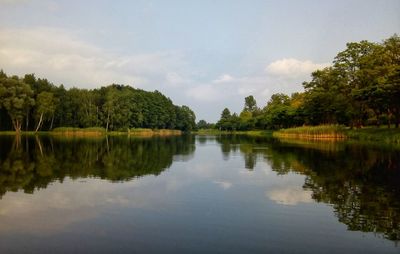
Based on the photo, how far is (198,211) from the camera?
567 inches

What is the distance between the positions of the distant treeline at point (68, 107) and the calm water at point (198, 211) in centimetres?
7618

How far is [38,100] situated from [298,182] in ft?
303

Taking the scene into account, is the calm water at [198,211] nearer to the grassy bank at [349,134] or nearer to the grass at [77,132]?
the grassy bank at [349,134]

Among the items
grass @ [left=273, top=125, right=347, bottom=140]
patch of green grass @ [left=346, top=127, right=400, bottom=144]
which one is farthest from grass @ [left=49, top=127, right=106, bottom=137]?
patch of green grass @ [left=346, top=127, right=400, bottom=144]

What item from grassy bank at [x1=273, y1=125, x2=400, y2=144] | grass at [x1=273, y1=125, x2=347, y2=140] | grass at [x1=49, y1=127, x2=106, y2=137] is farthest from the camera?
grass at [x1=49, y1=127, x2=106, y2=137]

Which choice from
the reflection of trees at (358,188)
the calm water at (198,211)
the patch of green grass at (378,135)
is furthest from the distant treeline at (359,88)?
the calm water at (198,211)

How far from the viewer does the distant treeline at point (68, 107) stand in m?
93.8

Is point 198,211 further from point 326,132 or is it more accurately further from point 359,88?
point 359,88

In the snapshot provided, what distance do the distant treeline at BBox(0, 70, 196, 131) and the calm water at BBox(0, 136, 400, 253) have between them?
76183 mm

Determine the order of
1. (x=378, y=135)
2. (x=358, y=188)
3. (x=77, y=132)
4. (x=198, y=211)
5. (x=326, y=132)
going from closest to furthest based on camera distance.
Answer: (x=198, y=211) < (x=358, y=188) < (x=378, y=135) < (x=326, y=132) < (x=77, y=132)

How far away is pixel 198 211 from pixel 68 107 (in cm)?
10578

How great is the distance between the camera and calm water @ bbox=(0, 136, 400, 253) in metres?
10.5

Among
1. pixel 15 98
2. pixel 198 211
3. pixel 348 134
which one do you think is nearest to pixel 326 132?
pixel 348 134

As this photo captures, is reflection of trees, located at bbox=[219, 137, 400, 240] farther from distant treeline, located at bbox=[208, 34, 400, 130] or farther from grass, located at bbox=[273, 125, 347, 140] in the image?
grass, located at bbox=[273, 125, 347, 140]
